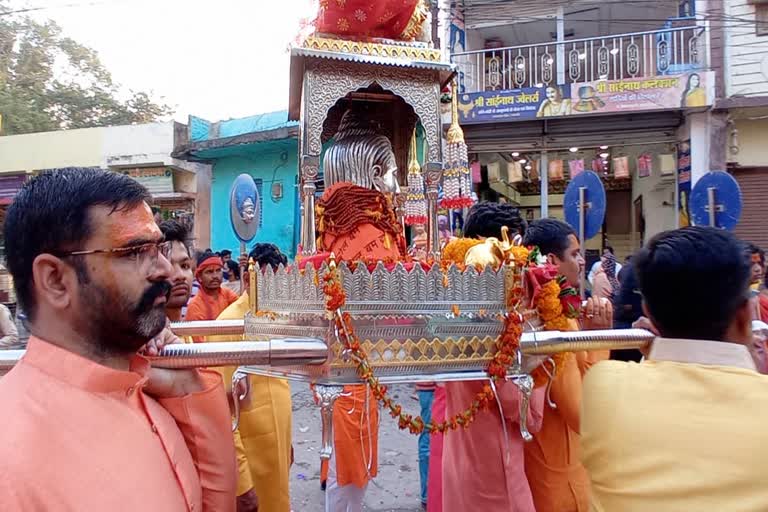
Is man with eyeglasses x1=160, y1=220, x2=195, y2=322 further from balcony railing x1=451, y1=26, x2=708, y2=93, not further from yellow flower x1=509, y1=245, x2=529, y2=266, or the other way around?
balcony railing x1=451, y1=26, x2=708, y2=93

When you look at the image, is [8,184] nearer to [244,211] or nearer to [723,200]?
[244,211]

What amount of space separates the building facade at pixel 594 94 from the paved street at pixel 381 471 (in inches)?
217

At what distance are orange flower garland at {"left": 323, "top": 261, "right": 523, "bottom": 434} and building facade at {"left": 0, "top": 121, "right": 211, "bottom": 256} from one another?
1172cm

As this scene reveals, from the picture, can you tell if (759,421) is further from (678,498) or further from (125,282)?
(125,282)

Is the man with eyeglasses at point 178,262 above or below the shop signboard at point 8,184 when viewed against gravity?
below

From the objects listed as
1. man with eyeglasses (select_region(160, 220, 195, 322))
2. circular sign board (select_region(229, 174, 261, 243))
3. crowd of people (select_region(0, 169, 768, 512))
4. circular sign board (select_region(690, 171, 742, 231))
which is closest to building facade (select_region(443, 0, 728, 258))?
circular sign board (select_region(690, 171, 742, 231))

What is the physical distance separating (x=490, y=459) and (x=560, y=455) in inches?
11.8

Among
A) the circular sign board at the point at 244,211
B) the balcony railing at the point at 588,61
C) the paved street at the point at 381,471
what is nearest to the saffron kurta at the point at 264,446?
the paved street at the point at 381,471

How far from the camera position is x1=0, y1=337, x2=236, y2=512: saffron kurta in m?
0.93

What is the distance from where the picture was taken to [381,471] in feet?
15.8

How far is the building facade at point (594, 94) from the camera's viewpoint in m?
8.83

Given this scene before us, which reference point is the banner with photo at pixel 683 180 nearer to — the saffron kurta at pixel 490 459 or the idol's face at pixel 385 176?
the idol's face at pixel 385 176

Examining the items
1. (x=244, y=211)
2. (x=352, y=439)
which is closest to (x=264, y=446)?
(x=352, y=439)

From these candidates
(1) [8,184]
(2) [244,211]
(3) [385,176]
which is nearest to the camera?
(3) [385,176]
